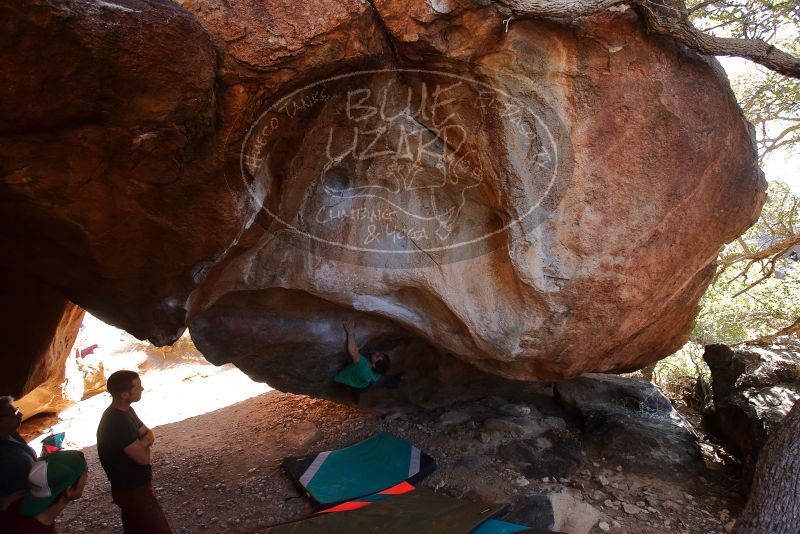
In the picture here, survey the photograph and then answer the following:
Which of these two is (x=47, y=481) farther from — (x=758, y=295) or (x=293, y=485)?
(x=758, y=295)

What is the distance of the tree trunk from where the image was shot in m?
3.08

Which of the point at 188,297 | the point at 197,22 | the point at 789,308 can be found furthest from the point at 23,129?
the point at 789,308

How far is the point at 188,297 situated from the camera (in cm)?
355

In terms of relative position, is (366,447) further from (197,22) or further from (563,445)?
(197,22)

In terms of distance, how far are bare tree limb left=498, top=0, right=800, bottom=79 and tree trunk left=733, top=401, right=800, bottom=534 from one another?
93.2 inches

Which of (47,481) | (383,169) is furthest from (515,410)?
(47,481)

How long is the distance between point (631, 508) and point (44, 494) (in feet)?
12.4

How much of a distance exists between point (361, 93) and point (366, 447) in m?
3.26

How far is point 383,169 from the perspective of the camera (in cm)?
381

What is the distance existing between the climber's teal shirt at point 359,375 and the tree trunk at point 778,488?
308 centimetres

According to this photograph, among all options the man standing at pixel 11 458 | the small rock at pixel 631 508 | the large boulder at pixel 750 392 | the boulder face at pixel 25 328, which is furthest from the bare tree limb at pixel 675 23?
the boulder face at pixel 25 328

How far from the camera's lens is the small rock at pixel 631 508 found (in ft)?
12.0

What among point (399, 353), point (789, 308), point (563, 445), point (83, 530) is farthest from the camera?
point (789, 308)

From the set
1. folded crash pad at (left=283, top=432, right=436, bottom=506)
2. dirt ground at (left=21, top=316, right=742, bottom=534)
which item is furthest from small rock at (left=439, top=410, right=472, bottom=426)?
folded crash pad at (left=283, top=432, right=436, bottom=506)
